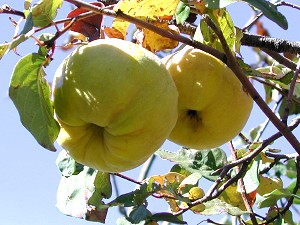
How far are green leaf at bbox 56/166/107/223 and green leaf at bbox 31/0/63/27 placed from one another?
22.6 inches

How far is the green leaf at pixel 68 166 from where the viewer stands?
72.3 inches

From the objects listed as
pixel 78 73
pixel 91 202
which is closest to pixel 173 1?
pixel 78 73

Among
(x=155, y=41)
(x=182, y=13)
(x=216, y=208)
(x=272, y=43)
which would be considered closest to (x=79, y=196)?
(x=216, y=208)

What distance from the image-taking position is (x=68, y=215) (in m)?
1.79

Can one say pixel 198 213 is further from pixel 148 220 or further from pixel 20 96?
pixel 20 96

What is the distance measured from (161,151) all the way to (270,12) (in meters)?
0.83

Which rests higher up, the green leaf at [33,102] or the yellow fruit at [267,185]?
the green leaf at [33,102]

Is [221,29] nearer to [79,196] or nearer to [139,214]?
[139,214]

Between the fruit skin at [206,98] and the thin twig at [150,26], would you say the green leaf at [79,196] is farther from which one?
the thin twig at [150,26]

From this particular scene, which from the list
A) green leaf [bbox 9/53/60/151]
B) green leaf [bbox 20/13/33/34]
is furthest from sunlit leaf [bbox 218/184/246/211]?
green leaf [bbox 20/13/33/34]

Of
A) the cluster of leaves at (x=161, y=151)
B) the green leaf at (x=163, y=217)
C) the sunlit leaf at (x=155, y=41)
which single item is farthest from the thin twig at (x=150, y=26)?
the green leaf at (x=163, y=217)

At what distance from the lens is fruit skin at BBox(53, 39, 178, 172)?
4.31 feet

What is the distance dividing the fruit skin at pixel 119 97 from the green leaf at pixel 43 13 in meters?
0.10

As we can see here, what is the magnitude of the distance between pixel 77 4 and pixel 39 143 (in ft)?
1.03
